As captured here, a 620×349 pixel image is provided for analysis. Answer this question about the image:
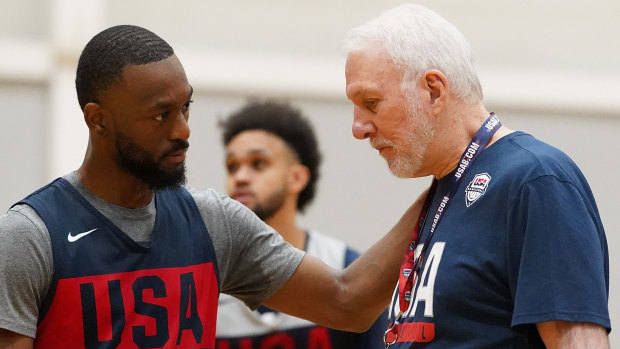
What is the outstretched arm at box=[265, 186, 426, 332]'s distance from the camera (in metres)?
2.66

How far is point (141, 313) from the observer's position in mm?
2400

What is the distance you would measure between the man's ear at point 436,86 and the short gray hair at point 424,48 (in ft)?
0.05

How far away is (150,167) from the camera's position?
94.7 inches

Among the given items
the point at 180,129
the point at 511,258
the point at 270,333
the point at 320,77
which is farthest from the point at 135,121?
the point at 320,77

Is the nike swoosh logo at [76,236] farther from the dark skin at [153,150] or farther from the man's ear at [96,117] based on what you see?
the man's ear at [96,117]

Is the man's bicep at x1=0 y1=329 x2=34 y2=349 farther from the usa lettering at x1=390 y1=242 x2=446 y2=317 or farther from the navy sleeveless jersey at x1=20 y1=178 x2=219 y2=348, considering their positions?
the usa lettering at x1=390 y1=242 x2=446 y2=317

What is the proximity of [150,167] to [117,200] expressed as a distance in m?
0.13

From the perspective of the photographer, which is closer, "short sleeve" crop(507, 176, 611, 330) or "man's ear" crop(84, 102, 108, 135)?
"short sleeve" crop(507, 176, 611, 330)

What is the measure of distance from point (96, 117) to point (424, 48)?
81cm

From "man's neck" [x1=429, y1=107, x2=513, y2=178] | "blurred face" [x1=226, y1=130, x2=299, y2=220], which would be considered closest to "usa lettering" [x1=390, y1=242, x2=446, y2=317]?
"man's neck" [x1=429, y1=107, x2=513, y2=178]

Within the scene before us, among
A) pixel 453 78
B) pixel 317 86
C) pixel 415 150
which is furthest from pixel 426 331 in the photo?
pixel 317 86

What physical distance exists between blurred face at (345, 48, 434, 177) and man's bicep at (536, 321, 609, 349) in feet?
1.81

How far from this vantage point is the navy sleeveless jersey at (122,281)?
7.61ft

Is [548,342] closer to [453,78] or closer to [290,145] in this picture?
[453,78]
